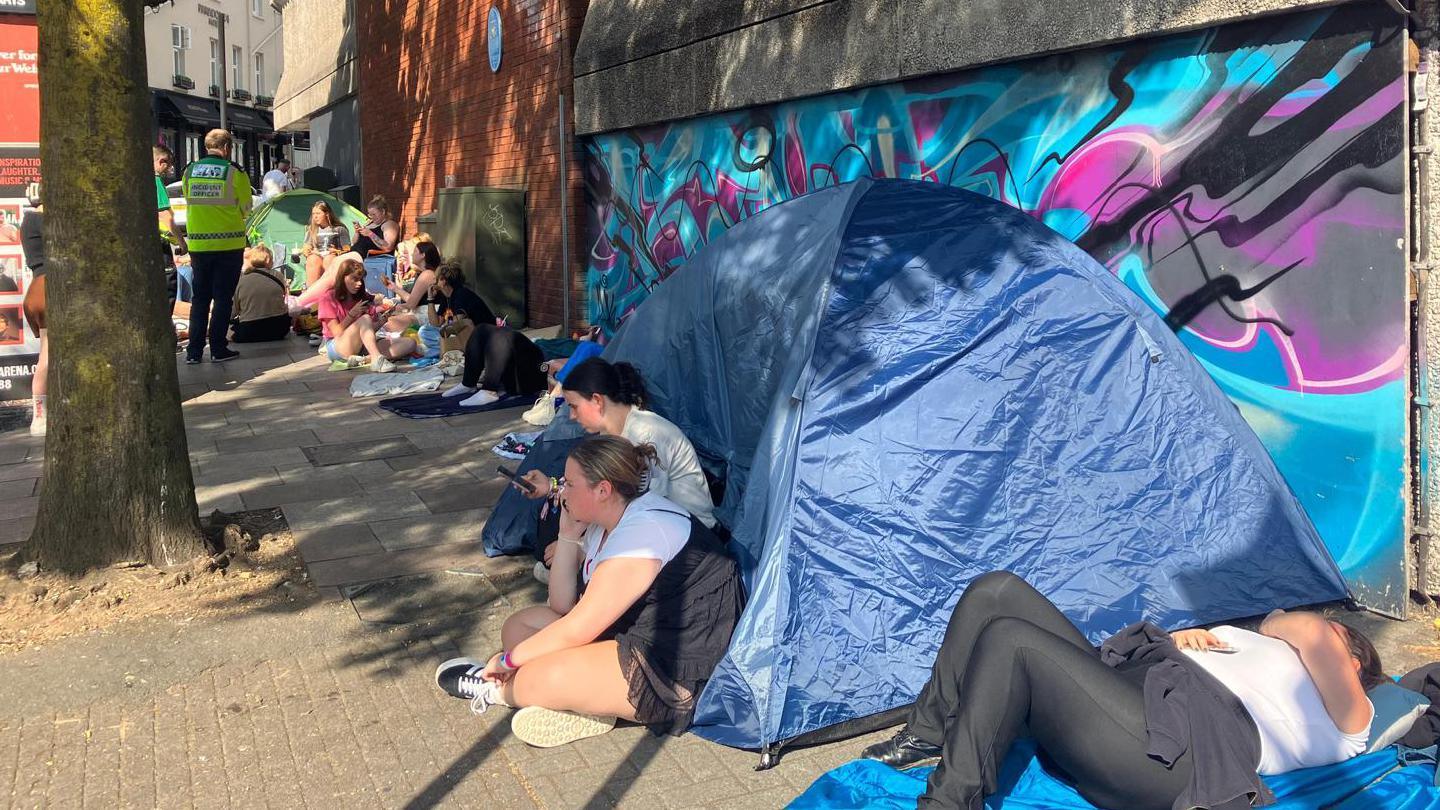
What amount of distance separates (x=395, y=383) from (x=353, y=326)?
1.26 metres

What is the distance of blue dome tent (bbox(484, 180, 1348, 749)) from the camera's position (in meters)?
4.09

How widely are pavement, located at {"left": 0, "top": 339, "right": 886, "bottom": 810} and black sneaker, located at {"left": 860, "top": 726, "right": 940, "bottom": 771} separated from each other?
19 cm

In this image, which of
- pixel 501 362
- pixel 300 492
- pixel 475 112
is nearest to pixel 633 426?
pixel 300 492

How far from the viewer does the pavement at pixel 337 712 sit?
3.62 metres

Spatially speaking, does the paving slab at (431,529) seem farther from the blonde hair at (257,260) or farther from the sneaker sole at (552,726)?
the blonde hair at (257,260)

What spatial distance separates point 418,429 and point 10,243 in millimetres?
3220

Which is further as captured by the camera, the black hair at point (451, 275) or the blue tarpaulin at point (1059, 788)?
the black hair at point (451, 275)

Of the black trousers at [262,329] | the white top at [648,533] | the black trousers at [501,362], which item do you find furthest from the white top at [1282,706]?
the black trousers at [262,329]

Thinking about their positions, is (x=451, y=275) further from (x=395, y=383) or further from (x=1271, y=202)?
(x=1271, y=202)

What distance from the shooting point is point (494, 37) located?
13047 mm

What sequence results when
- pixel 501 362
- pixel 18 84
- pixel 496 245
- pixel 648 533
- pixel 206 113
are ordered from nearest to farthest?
pixel 648 533 < pixel 18 84 < pixel 501 362 < pixel 496 245 < pixel 206 113

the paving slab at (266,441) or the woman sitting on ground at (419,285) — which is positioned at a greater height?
the woman sitting on ground at (419,285)

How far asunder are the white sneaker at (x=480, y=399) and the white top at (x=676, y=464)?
4.07 m

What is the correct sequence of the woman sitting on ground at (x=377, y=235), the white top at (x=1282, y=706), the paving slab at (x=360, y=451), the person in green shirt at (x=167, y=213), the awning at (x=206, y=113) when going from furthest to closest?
the awning at (x=206, y=113) < the woman sitting on ground at (x=377, y=235) < the person in green shirt at (x=167, y=213) < the paving slab at (x=360, y=451) < the white top at (x=1282, y=706)
